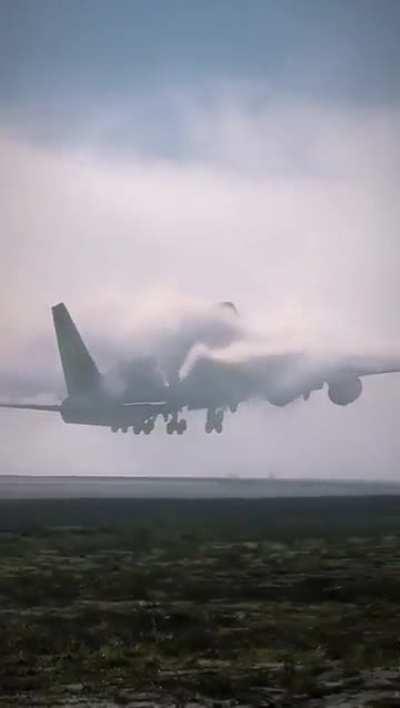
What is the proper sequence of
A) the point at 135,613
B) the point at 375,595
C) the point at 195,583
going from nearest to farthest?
the point at 135,613 → the point at 375,595 → the point at 195,583

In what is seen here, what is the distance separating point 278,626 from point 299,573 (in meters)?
19.3

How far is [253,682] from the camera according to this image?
105ft

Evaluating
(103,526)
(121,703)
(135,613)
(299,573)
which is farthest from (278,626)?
(103,526)

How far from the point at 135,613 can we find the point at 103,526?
55631 mm

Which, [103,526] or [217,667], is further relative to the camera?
[103,526]

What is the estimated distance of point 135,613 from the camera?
152 ft

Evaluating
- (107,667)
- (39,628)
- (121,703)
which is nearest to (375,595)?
(39,628)

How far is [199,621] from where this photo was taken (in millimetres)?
44062

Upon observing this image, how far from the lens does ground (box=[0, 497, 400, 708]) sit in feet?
102

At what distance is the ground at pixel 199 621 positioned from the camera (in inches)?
1222

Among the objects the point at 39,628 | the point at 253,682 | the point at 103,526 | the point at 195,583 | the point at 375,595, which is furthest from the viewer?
the point at 103,526

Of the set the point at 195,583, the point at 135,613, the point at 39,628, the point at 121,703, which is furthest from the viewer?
the point at 195,583

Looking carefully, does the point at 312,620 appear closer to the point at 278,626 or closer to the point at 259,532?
the point at 278,626

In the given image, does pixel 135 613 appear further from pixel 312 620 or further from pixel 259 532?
pixel 259 532
